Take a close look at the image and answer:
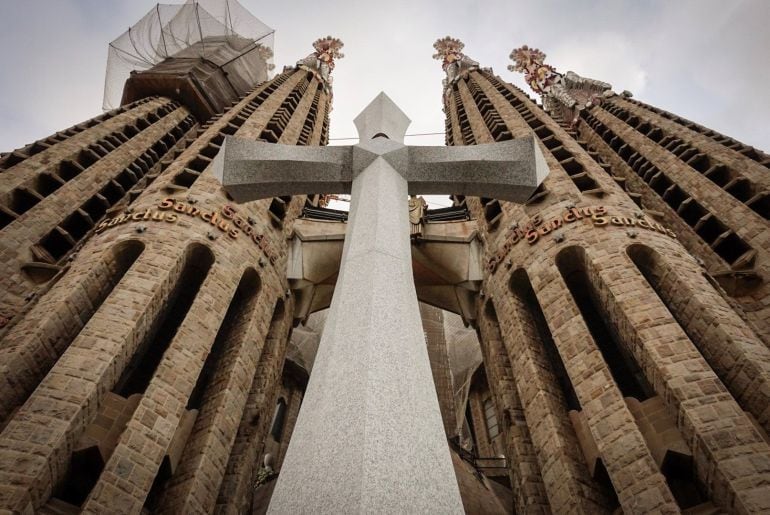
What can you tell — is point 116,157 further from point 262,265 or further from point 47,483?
point 47,483

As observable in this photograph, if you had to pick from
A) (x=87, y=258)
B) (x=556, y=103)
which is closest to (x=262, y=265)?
(x=87, y=258)

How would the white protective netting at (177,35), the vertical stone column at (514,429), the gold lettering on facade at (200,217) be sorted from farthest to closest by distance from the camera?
1. the white protective netting at (177,35)
2. the gold lettering on facade at (200,217)
3. the vertical stone column at (514,429)

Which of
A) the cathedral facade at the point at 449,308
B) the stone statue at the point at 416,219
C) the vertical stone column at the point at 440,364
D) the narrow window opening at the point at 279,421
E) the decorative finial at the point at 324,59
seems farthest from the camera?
the decorative finial at the point at 324,59

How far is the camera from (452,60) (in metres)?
39.1

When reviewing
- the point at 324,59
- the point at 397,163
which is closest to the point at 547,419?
the point at 397,163

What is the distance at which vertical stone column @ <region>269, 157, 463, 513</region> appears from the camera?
2.72 m

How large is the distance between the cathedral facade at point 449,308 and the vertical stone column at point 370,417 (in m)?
3.96

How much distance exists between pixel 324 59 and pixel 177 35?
12.5 meters

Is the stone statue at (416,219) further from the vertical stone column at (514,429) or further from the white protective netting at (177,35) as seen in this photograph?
the white protective netting at (177,35)

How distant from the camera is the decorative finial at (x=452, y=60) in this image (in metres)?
36.3

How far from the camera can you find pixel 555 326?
9.88 meters

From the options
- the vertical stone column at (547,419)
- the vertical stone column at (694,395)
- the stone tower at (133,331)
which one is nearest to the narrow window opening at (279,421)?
the stone tower at (133,331)

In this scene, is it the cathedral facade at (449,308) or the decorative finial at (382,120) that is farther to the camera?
the cathedral facade at (449,308)

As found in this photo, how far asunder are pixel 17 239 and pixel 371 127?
10.7 metres
